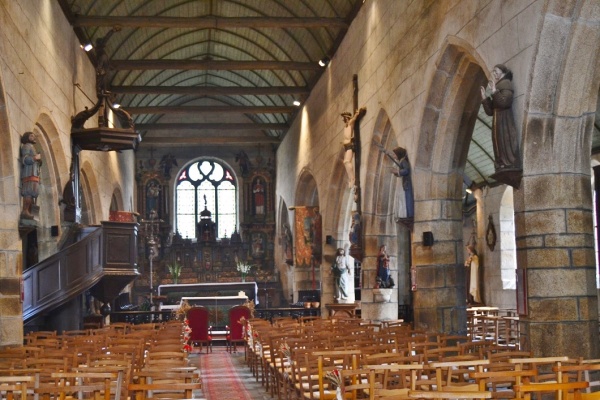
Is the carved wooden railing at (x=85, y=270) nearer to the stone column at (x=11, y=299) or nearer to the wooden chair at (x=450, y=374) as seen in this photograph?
the stone column at (x=11, y=299)

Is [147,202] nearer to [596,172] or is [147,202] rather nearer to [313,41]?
[313,41]

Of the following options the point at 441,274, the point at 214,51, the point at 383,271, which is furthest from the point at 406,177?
the point at 214,51

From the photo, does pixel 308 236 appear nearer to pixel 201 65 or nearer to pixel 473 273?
pixel 473 273

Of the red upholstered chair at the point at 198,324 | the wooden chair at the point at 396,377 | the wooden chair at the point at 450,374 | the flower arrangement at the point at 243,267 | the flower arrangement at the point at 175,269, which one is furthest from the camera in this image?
the flower arrangement at the point at 243,267

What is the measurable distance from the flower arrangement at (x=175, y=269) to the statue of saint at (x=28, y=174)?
726 inches

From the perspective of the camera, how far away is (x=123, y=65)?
23469mm

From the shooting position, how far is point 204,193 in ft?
126

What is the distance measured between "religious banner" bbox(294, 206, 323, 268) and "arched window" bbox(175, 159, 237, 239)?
1263 cm

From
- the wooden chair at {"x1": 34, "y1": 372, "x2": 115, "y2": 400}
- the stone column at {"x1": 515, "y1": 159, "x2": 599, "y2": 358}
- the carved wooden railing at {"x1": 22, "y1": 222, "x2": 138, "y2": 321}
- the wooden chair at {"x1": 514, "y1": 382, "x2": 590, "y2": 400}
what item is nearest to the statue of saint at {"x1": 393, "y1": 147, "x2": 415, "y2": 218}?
the stone column at {"x1": 515, "y1": 159, "x2": 599, "y2": 358}

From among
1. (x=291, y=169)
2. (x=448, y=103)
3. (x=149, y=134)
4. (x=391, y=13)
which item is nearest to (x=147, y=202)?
(x=149, y=134)

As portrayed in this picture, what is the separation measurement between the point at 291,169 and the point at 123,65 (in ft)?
32.1

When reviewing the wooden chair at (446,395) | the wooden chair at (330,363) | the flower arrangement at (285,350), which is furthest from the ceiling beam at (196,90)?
the wooden chair at (446,395)

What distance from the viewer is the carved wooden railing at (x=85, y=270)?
15.6 meters

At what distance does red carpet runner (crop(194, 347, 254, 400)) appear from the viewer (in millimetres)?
12386
